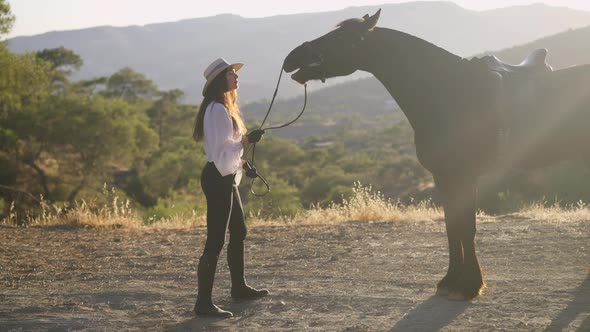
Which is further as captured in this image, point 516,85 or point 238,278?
point 238,278

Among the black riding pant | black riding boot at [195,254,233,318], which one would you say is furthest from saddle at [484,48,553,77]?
black riding boot at [195,254,233,318]

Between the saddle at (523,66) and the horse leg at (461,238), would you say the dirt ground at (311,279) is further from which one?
the saddle at (523,66)

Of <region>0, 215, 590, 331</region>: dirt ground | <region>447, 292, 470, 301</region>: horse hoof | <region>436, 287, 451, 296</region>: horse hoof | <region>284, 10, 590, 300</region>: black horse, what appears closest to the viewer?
<region>0, 215, 590, 331</region>: dirt ground

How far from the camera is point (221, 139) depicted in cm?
529

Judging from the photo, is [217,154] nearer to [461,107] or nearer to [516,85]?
[461,107]

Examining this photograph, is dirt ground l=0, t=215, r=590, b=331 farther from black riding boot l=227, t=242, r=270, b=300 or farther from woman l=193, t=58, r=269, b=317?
woman l=193, t=58, r=269, b=317

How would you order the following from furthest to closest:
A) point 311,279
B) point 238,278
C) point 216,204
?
point 311,279 → point 238,278 → point 216,204

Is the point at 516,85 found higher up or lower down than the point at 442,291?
higher up

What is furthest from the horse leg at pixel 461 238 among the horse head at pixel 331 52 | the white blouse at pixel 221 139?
the white blouse at pixel 221 139

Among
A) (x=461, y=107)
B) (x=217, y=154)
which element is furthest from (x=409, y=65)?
(x=217, y=154)

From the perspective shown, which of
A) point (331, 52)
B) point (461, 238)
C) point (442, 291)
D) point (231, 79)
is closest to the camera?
point (231, 79)

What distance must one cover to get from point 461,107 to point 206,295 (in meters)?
2.72

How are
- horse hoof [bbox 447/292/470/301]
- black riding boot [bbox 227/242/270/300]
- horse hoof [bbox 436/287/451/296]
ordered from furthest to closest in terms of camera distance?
black riding boot [bbox 227/242/270/300] < horse hoof [bbox 436/287/451/296] < horse hoof [bbox 447/292/470/301]

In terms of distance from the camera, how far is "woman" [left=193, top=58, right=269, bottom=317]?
5.32m
